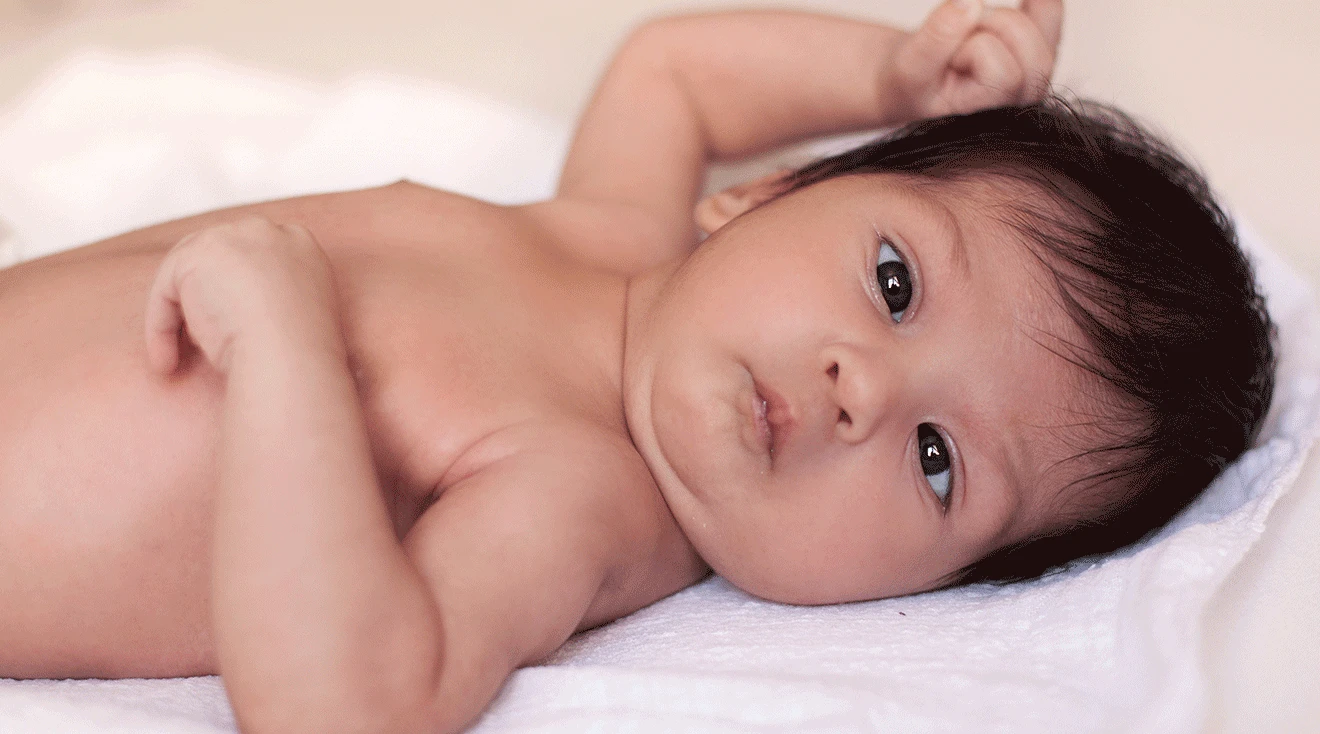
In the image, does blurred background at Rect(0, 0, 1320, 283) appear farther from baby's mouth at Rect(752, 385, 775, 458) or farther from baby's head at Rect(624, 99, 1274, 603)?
baby's mouth at Rect(752, 385, 775, 458)

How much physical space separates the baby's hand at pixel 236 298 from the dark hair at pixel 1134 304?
21.0 inches

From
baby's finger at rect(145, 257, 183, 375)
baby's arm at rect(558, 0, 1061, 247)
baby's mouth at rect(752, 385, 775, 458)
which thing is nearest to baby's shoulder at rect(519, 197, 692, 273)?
baby's arm at rect(558, 0, 1061, 247)

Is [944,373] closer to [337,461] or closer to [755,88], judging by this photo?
[337,461]

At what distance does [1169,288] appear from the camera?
925 millimetres

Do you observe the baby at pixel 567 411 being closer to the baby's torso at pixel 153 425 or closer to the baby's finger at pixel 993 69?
the baby's torso at pixel 153 425

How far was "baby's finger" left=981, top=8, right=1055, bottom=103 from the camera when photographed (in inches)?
46.7

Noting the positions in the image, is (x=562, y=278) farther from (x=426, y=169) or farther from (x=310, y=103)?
(x=310, y=103)

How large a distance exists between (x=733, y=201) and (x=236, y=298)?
61 cm

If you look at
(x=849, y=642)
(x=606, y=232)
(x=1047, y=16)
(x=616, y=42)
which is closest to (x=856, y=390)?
(x=849, y=642)

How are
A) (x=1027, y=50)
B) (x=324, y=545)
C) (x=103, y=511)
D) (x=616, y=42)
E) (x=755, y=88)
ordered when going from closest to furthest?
(x=324, y=545) < (x=103, y=511) < (x=1027, y=50) < (x=755, y=88) < (x=616, y=42)

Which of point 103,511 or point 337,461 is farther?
point 103,511

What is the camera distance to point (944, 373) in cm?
89

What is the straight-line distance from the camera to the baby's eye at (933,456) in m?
0.93

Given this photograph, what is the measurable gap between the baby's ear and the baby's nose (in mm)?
357
